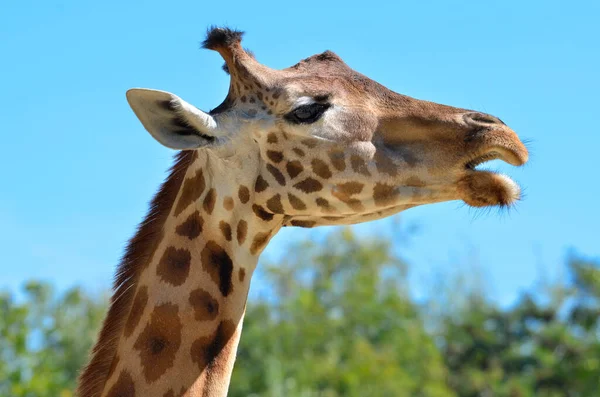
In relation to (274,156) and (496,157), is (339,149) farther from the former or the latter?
(496,157)

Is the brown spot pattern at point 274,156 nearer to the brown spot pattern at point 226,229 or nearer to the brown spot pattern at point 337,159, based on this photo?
the brown spot pattern at point 337,159

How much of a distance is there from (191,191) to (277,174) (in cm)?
55

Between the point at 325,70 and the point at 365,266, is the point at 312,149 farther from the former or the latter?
the point at 365,266

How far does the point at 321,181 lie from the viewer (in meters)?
5.97

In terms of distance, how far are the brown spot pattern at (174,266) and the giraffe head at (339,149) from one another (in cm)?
56

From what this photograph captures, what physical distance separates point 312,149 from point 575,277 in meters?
28.2

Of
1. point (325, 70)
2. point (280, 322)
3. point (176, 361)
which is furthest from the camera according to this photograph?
point (280, 322)

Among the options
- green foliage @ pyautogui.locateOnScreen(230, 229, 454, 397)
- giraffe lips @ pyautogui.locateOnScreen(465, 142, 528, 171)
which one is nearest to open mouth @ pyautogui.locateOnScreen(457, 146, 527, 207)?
giraffe lips @ pyautogui.locateOnScreen(465, 142, 528, 171)

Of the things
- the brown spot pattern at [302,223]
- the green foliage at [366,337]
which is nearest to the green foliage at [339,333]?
the green foliage at [366,337]

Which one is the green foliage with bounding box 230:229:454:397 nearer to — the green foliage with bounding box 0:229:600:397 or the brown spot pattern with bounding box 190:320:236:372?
the green foliage with bounding box 0:229:600:397

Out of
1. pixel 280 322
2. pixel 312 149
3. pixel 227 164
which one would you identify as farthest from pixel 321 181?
pixel 280 322

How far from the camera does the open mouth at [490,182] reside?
568 cm

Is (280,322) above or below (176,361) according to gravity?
above

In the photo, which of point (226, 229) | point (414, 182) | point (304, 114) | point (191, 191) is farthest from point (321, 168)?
point (191, 191)
